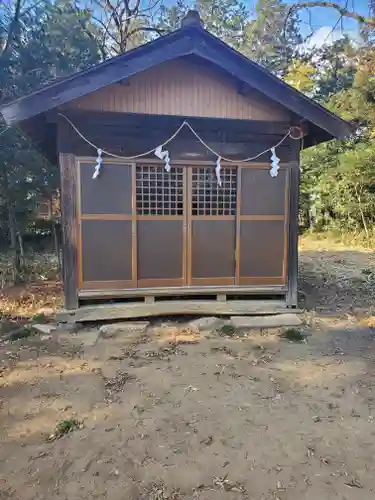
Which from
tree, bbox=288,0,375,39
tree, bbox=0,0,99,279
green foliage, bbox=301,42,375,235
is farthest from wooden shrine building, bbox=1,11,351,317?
green foliage, bbox=301,42,375,235

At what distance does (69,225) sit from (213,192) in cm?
195

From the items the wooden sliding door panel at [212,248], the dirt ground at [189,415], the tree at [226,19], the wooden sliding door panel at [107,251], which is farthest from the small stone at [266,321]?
the tree at [226,19]

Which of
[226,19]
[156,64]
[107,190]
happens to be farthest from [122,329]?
[226,19]

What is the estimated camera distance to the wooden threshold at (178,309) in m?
5.00

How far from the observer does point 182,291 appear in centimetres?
528

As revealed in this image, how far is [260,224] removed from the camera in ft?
17.8

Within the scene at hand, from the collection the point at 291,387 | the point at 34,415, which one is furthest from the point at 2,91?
the point at 291,387

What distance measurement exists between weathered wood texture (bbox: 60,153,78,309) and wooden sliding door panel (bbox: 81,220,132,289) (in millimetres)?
115

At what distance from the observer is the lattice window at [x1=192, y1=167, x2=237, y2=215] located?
5.34 m

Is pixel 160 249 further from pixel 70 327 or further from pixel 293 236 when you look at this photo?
pixel 293 236

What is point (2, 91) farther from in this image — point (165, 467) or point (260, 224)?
point (165, 467)

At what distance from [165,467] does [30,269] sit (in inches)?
308

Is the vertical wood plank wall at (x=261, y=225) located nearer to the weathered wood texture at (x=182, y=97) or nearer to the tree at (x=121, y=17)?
the weathered wood texture at (x=182, y=97)

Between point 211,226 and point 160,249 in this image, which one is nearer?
point 160,249
